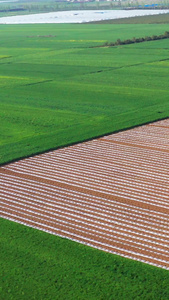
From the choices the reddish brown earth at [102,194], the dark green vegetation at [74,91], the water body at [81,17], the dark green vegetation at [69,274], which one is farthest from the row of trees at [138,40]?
the dark green vegetation at [69,274]

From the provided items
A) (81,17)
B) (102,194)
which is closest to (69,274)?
(102,194)

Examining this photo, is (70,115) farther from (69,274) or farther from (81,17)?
(81,17)

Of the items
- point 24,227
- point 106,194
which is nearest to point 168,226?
point 106,194

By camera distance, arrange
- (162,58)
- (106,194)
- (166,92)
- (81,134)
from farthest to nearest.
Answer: (162,58), (166,92), (81,134), (106,194)

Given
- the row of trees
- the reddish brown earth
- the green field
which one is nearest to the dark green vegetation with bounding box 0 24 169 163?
the green field

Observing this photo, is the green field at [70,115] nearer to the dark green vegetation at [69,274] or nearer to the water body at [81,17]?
the dark green vegetation at [69,274]

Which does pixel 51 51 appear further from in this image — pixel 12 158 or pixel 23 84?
pixel 12 158
